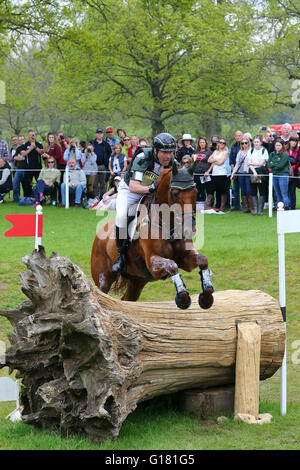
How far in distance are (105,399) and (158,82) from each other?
72.0 ft

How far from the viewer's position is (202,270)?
6.31 metres

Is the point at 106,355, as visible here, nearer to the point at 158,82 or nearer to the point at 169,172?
the point at 169,172

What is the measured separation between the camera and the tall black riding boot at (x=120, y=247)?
7371 mm

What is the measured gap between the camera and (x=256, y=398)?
642 cm

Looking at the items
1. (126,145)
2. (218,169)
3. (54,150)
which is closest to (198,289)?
(218,169)

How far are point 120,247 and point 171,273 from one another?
137cm

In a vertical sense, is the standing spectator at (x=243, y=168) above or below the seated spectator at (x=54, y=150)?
below

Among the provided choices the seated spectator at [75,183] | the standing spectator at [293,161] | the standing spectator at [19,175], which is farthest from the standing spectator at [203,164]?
the standing spectator at [19,175]

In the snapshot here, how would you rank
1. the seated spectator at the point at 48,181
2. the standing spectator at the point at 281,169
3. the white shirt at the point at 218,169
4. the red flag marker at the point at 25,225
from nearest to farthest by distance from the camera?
the red flag marker at the point at 25,225
the standing spectator at the point at 281,169
the white shirt at the point at 218,169
the seated spectator at the point at 48,181

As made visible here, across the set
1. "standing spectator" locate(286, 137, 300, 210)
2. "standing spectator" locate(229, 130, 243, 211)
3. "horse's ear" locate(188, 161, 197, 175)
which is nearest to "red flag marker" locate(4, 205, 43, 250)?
"horse's ear" locate(188, 161, 197, 175)

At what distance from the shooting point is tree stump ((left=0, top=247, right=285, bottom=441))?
5254mm

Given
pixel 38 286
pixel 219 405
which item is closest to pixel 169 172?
pixel 38 286

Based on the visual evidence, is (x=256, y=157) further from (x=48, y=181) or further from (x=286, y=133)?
(x=48, y=181)

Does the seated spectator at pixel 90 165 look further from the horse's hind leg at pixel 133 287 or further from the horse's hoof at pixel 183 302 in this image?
the horse's hoof at pixel 183 302
